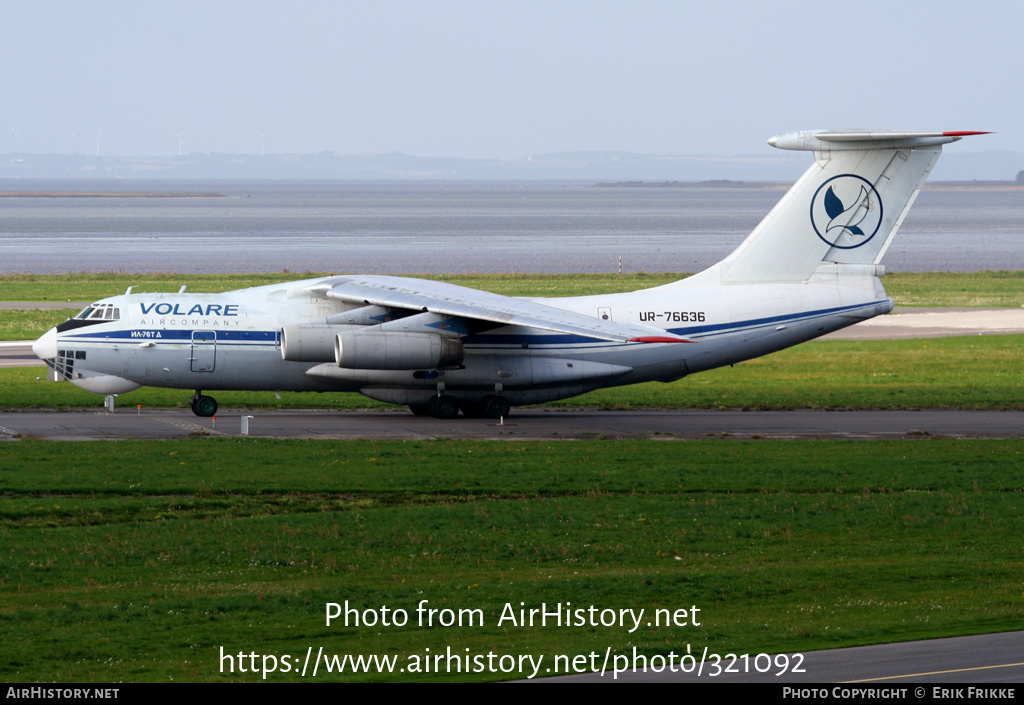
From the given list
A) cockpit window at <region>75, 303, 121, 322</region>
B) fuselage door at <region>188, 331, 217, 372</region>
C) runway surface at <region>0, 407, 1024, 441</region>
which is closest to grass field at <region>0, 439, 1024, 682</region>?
runway surface at <region>0, 407, 1024, 441</region>

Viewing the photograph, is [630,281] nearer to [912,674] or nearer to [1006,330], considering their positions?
[1006,330]

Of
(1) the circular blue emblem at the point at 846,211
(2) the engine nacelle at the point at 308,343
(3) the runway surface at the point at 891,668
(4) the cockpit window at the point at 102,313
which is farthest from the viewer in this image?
(1) the circular blue emblem at the point at 846,211

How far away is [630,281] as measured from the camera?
239 ft

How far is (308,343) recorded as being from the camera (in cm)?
2861

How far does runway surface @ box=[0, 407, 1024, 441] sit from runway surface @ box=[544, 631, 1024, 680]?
15.4 metres

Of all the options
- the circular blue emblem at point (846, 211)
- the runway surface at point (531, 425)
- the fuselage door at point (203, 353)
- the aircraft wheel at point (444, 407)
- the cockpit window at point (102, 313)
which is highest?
the circular blue emblem at point (846, 211)

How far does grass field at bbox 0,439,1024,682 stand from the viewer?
13.0 m

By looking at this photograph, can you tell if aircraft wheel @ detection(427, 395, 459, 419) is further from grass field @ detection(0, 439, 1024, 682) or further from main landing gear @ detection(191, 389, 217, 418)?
main landing gear @ detection(191, 389, 217, 418)

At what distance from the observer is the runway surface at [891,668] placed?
11039 mm

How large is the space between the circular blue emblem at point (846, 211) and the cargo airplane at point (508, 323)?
0.09ft

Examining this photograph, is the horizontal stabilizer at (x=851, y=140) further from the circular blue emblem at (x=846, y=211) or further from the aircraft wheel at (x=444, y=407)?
the aircraft wheel at (x=444, y=407)

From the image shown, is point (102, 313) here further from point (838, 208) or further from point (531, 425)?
point (838, 208)

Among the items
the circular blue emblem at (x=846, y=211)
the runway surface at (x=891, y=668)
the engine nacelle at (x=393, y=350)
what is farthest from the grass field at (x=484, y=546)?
the circular blue emblem at (x=846, y=211)

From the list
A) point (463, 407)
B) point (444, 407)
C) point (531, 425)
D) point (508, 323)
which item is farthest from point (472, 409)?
point (508, 323)
